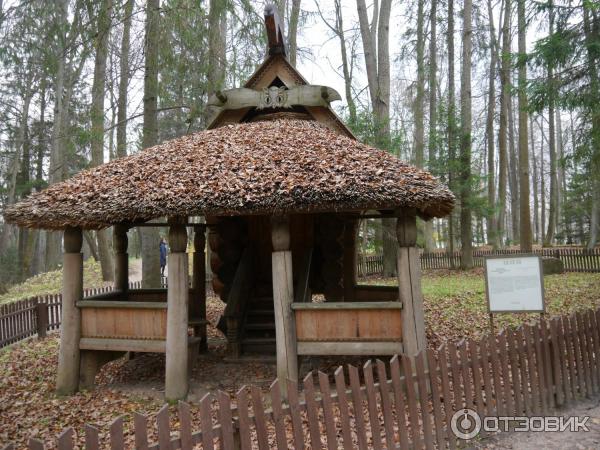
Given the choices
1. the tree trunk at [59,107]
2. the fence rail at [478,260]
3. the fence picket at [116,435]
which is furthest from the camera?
the fence rail at [478,260]

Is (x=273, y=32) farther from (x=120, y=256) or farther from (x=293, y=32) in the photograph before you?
(x=293, y=32)

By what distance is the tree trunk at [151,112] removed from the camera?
34.3 ft

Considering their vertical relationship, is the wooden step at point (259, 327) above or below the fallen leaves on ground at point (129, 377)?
above

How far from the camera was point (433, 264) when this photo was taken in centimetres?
2144

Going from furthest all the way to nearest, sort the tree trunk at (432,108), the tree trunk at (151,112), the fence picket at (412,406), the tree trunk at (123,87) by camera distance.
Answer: the tree trunk at (432,108) → the tree trunk at (123,87) → the tree trunk at (151,112) → the fence picket at (412,406)

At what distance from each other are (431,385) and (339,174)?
2693 mm

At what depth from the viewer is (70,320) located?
666cm

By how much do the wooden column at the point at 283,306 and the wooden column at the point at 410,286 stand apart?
1.53m

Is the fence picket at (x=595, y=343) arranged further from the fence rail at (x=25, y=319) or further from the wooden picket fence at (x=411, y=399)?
the fence rail at (x=25, y=319)

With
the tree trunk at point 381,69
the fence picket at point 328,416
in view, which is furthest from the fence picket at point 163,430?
the tree trunk at point 381,69

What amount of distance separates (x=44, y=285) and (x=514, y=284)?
20382 mm

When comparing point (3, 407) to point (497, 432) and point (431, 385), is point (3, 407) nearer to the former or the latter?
point (431, 385)

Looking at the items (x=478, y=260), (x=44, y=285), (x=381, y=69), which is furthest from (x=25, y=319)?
(x=478, y=260)

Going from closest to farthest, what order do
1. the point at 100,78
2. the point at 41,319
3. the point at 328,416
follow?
1. the point at 328,416
2. the point at 41,319
3. the point at 100,78
